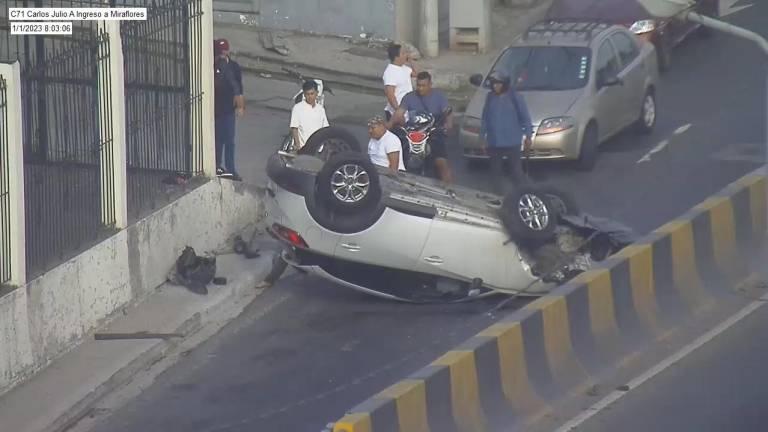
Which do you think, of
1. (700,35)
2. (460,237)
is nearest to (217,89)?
(460,237)

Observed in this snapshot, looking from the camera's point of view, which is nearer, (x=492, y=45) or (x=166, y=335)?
(x=166, y=335)

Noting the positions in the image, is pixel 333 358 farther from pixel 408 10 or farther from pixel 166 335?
pixel 408 10

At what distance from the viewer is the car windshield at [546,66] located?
1923 cm

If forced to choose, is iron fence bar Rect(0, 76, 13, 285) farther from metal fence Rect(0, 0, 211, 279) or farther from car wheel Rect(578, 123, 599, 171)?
car wheel Rect(578, 123, 599, 171)

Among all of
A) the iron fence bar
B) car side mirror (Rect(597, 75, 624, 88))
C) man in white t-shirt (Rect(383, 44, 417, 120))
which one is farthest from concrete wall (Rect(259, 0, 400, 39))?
the iron fence bar

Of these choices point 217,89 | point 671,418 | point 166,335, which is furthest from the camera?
point 217,89

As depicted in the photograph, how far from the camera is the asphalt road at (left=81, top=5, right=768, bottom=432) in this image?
11.9 metres

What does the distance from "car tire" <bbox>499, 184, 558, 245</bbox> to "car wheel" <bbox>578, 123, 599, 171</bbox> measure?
506cm

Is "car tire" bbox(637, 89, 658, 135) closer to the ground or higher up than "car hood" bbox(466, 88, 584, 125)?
closer to the ground

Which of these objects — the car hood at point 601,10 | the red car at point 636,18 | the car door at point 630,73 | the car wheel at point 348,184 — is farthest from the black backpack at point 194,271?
the car hood at point 601,10

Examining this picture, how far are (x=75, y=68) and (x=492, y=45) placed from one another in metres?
12.6

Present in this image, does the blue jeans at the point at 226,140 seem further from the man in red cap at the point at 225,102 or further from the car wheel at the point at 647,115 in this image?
the car wheel at the point at 647,115

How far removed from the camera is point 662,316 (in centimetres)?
1132

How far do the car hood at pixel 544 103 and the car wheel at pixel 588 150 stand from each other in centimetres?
38
